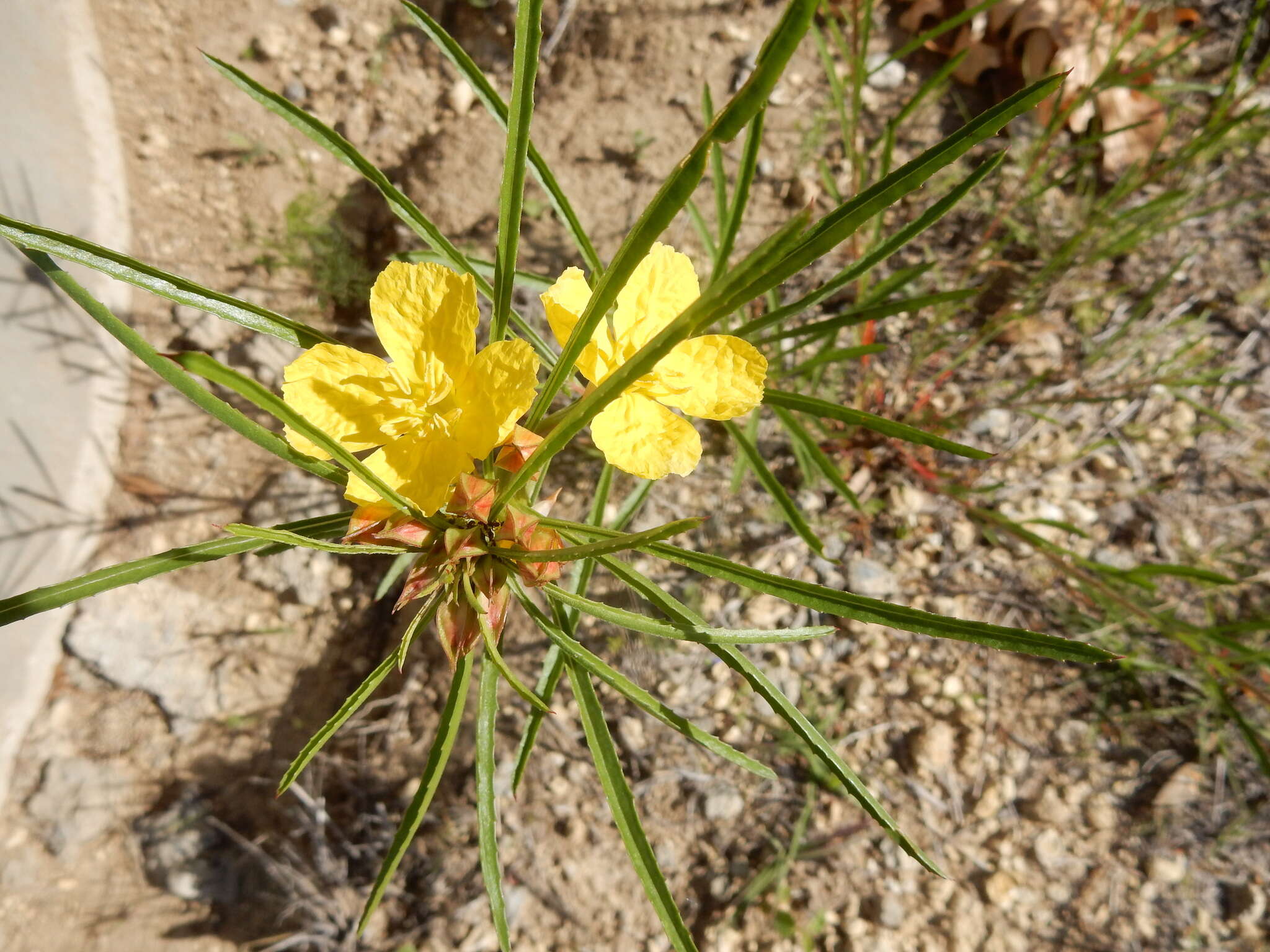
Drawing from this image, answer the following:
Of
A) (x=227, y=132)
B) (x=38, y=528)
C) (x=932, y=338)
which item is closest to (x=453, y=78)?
(x=227, y=132)

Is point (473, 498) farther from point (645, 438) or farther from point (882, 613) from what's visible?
point (882, 613)

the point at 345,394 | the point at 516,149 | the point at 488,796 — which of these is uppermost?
the point at 516,149

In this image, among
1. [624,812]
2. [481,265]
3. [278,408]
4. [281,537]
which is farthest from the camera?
[481,265]

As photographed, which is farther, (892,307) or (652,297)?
(892,307)

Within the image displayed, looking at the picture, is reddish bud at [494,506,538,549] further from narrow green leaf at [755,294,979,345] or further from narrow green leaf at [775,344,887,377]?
narrow green leaf at [775,344,887,377]

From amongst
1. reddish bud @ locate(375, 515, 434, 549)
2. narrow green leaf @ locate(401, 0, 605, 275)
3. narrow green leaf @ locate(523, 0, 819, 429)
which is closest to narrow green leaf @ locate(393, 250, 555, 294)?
narrow green leaf @ locate(401, 0, 605, 275)

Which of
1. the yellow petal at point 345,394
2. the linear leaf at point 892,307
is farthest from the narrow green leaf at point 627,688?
the linear leaf at point 892,307

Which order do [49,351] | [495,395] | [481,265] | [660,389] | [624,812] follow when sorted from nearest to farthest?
[495,395]
[660,389]
[624,812]
[481,265]
[49,351]

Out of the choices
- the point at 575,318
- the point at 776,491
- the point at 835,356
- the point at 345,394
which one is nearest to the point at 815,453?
the point at 776,491
